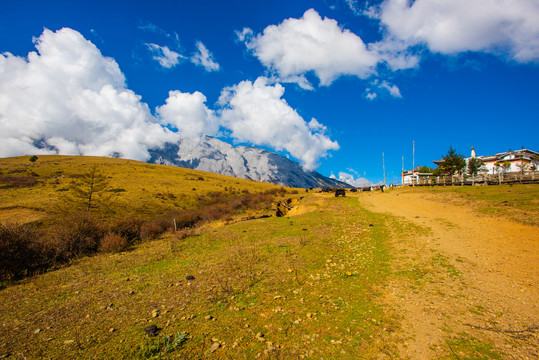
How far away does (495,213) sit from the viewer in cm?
1695

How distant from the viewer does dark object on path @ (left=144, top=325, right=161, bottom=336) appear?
5.71 meters

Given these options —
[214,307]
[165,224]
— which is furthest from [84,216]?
[214,307]

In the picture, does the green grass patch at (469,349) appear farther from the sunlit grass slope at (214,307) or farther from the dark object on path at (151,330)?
the dark object on path at (151,330)

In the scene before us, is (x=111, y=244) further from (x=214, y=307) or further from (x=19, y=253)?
(x=214, y=307)

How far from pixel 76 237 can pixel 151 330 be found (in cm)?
1322

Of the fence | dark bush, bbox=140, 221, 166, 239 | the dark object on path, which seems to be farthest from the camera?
the fence

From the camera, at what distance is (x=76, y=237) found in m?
14.5

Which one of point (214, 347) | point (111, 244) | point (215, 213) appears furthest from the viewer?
point (215, 213)

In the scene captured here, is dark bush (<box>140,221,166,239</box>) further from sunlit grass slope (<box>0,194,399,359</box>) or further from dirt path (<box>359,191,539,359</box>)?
dirt path (<box>359,191,539,359</box>)

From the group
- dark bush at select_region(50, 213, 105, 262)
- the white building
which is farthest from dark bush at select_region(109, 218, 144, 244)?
the white building

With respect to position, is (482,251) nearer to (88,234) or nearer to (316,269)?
(316,269)

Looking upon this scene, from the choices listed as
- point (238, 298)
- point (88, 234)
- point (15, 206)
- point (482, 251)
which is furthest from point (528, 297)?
point (15, 206)

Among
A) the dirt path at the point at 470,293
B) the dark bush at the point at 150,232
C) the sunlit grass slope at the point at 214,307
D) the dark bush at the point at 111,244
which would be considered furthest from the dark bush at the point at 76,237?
the dirt path at the point at 470,293

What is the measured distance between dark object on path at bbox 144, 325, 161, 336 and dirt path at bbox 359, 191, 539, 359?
6.16 m
